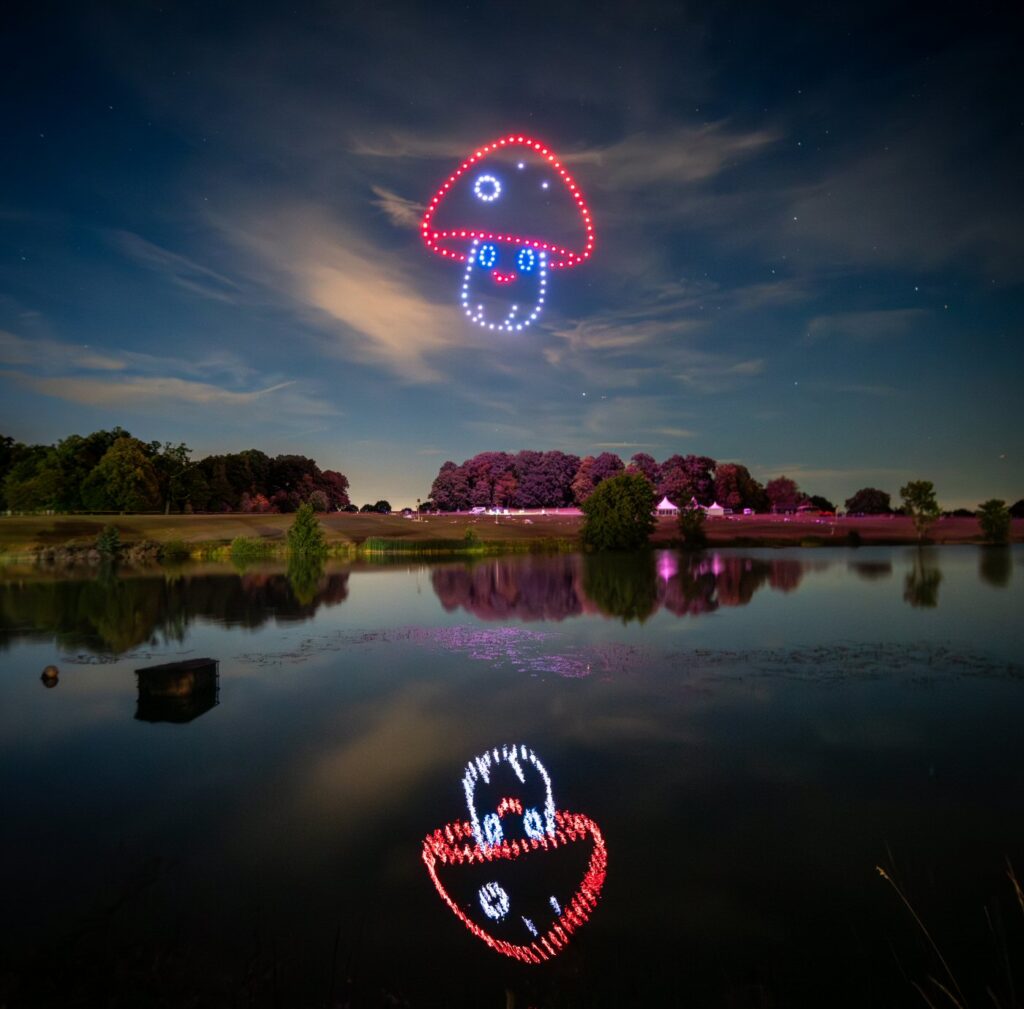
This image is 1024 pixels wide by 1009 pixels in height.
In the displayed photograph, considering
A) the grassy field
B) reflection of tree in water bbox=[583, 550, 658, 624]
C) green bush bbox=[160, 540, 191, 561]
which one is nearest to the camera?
reflection of tree in water bbox=[583, 550, 658, 624]

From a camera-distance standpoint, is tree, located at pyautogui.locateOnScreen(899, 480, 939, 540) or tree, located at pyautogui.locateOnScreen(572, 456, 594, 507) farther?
tree, located at pyautogui.locateOnScreen(572, 456, 594, 507)

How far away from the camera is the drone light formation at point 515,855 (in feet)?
27.7

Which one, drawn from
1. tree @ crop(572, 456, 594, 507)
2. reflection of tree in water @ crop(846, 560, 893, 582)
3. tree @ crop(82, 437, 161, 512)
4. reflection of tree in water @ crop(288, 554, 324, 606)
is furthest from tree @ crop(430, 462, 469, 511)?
reflection of tree in water @ crop(846, 560, 893, 582)

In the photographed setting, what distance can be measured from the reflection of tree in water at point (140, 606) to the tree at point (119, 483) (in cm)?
5988

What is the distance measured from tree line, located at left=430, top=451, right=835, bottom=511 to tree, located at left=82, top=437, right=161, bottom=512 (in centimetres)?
6386

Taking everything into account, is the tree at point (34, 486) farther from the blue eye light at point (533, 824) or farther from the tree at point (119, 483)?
the blue eye light at point (533, 824)

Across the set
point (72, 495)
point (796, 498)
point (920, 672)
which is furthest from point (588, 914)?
point (796, 498)

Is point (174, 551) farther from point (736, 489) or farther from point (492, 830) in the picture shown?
point (736, 489)

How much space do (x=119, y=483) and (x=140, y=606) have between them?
81.9 meters

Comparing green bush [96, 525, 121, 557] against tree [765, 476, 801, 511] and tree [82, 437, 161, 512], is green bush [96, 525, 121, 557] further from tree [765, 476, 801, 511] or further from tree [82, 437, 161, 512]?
A: tree [765, 476, 801, 511]

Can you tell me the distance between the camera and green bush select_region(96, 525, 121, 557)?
8286 cm

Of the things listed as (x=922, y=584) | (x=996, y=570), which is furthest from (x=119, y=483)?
(x=996, y=570)

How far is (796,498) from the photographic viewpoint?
19588 centimetres

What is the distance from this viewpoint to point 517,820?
1145cm
